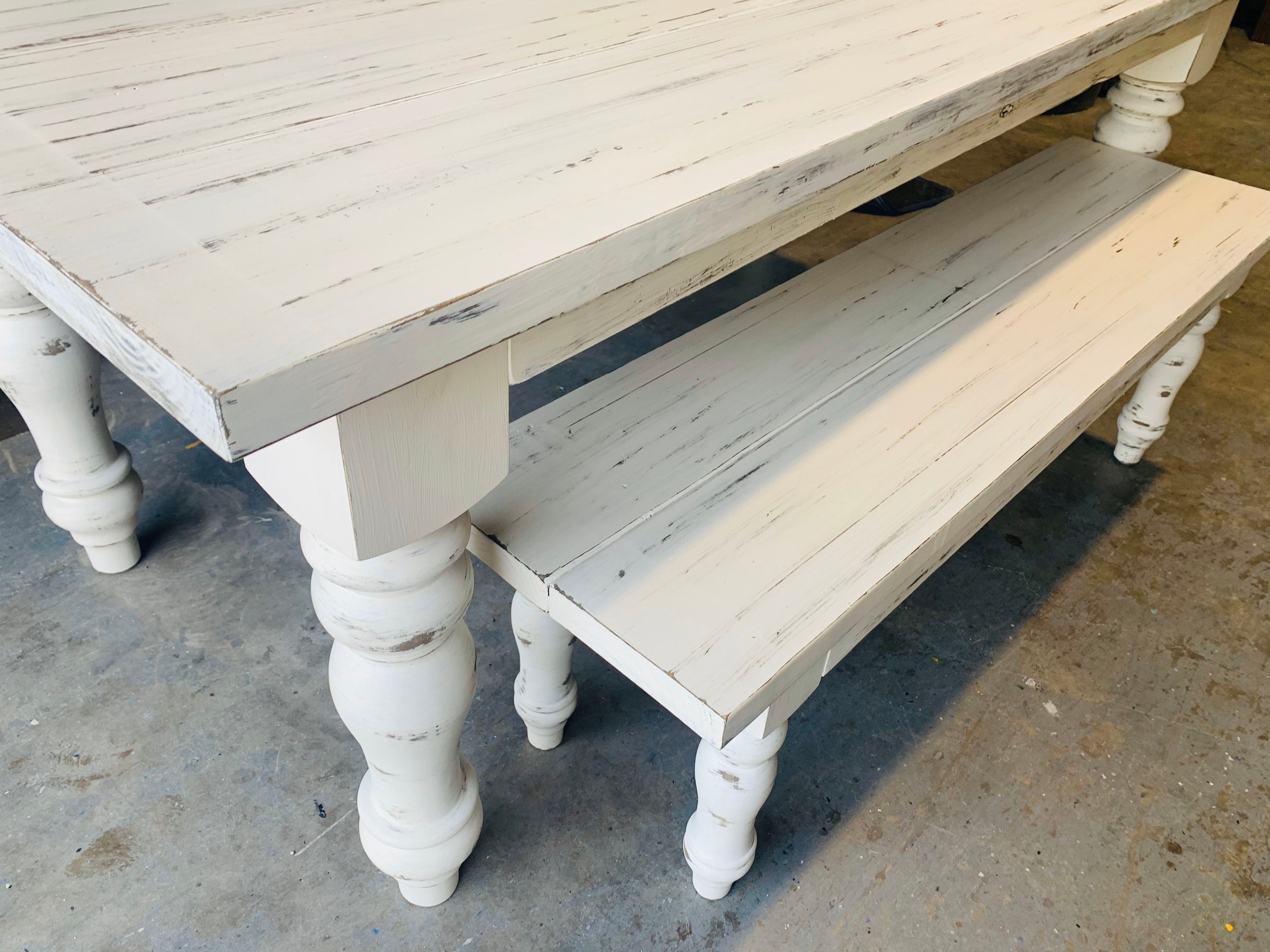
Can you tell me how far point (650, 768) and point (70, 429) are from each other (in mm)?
831

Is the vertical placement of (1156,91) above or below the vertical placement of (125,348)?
below

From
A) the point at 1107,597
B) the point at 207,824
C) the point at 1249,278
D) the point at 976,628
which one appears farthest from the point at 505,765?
the point at 1249,278

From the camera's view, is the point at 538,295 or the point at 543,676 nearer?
the point at 538,295

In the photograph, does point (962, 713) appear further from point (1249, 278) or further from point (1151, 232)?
point (1249, 278)

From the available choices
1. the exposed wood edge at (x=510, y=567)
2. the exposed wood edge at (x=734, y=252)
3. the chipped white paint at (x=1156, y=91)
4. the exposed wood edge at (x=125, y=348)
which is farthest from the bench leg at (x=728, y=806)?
the chipped white paint at (x=1156, y=91)

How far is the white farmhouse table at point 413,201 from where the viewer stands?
52 centimetres

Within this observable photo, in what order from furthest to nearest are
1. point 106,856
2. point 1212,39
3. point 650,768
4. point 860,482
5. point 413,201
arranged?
point 1212,39 → point 650,768 → point 106,856 → point 860,482 → point 413,201

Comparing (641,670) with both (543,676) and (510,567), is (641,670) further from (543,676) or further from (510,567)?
(543,676)

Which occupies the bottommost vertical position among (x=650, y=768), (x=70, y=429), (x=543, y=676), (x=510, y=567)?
(x=650, y=768)

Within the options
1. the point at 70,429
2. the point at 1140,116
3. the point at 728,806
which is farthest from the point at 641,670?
the point at 1140,116

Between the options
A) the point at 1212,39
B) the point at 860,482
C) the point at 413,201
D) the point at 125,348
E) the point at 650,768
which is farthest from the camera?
the point at 1212,39

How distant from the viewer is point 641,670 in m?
0.74

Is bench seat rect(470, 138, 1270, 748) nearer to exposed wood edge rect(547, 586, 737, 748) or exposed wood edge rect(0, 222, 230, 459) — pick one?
exposed wood edge rect(547, 586, 737, 748)

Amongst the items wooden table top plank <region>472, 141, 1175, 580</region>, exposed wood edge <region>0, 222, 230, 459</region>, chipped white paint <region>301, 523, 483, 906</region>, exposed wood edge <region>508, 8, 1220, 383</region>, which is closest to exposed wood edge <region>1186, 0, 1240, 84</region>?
wooden table top plank <region>472, 141, 1175, 580</region>
